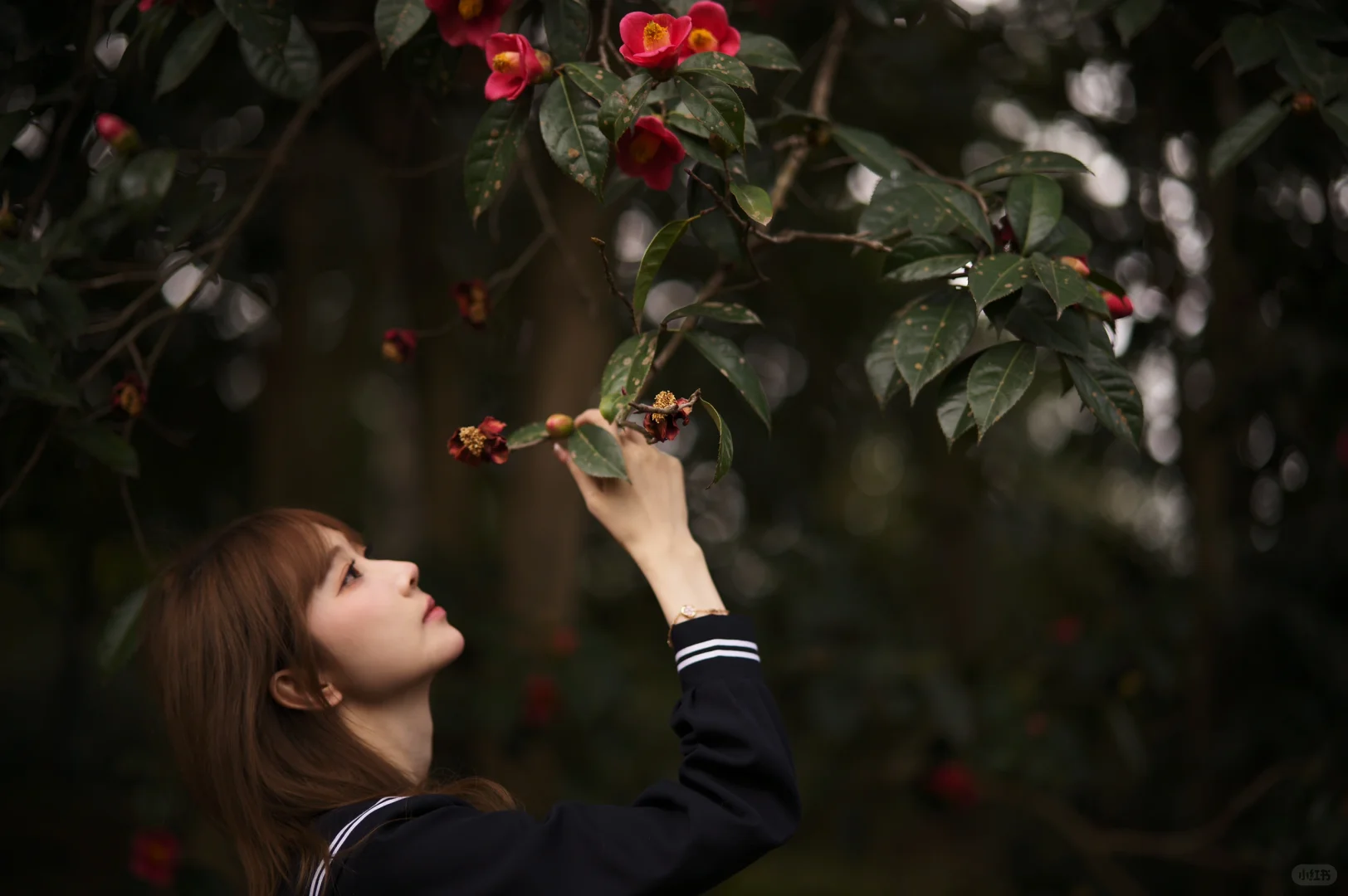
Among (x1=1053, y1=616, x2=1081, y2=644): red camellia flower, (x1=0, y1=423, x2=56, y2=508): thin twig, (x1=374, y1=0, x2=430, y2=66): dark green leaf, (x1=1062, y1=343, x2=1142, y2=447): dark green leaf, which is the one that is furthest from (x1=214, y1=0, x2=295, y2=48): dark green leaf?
(x1=1053, y1=616, x2=1081, y2=644): red camellia flower

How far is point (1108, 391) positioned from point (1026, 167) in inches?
12.4

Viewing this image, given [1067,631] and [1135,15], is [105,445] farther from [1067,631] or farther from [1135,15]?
[1067,631]

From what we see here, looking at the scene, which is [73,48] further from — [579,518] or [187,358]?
[579,518]

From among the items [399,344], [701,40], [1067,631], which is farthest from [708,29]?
[1067,631]

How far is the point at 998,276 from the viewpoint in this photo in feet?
3.52

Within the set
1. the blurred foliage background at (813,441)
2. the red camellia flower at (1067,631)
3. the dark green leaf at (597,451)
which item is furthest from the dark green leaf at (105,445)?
the red camellia flower at (1067,631)

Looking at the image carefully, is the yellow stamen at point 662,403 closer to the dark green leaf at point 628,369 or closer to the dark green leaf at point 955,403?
the dark green leaf at point 628,369

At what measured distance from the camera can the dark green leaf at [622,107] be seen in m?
1.01

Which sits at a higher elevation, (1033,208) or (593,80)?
(593,80)

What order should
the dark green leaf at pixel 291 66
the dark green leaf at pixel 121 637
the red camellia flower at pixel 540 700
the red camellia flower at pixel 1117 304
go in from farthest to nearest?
the red camellia flower at pixel 540 700 → the dark green leaf at pixel 121 637 → the dark green leaf at pixel 291 66 → the red camellia flower at pixel 1117 304

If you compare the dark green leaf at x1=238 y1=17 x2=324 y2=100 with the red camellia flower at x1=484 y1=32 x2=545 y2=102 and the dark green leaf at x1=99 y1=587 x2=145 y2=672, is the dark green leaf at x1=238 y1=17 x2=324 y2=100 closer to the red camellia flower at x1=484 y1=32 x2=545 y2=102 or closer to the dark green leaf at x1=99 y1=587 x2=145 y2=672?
the red camellia flower at x1=484 y1=32 x2=545 y2=102

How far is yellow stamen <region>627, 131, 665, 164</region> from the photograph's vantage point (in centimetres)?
115

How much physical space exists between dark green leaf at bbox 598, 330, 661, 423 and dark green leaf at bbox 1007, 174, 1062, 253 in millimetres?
413

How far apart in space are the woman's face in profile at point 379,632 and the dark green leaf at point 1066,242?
0.83 m
